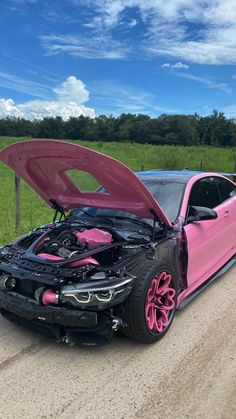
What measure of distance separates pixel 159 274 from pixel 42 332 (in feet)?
3.69

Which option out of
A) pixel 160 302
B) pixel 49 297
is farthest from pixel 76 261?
pixel 160 302

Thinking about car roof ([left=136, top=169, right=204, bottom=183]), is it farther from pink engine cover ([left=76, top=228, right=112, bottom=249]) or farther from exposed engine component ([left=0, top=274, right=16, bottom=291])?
exposed engine component ([left=0, top=274, right=16, bottom=291])

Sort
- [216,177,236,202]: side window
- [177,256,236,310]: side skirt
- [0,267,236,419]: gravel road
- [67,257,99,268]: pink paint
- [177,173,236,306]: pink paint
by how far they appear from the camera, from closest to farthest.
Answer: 1. [0,267,236,419]: gravel road
2. [67,257,99,268]: pink paint
3. [177,256,236,310]: side skirt
4. [177,173,236,306]: pink paint
5. [216,177,236,202]: side window

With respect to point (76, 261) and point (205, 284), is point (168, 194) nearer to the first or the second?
point (205, 284)

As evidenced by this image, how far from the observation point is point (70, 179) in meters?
4.44

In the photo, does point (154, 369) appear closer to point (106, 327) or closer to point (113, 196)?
point (106, 327)

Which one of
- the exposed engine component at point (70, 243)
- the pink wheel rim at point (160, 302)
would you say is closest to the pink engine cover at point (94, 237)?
the exposed engine component at point (70, 243)

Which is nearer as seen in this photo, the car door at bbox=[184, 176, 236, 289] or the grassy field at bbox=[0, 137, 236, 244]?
the car door at bbox=[184, 176, 236, 289]

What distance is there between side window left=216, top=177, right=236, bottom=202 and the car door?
6 centimetres

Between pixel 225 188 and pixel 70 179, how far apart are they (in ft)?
7.69

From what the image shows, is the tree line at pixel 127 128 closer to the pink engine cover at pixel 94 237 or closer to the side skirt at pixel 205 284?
the side skirt at pixel 205 284

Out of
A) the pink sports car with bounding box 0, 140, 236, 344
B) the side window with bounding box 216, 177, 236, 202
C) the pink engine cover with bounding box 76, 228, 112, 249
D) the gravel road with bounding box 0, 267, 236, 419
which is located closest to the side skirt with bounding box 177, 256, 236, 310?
the pink sports car with bounding box 0, 140, 236, 344

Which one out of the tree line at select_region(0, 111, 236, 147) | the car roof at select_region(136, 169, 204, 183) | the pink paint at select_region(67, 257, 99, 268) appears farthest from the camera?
the tree line at select_region(0, 111, 236, 147)

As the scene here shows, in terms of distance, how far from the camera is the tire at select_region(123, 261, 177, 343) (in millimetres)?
3244
